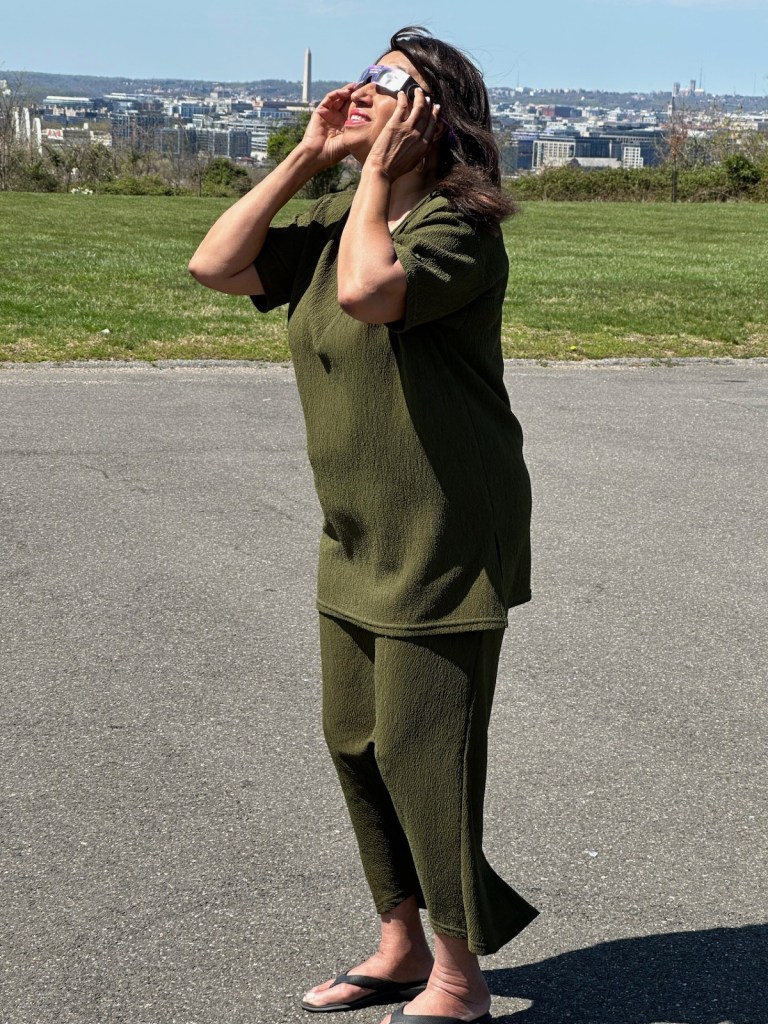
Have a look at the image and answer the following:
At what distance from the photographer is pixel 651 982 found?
300 centimetres

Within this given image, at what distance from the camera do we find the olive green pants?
8.20 feet

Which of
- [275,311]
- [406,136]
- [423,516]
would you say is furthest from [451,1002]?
[275,311]

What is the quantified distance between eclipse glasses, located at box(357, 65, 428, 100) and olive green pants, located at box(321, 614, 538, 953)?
977 millimetres

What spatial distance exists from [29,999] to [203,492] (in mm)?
4140

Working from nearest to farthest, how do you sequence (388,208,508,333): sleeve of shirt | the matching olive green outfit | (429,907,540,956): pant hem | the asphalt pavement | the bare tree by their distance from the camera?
(388,208,508,333): sleeve of shirt → the matching olive green outfit → (429,907,540,956): pant hem → the asphalt pavement → the bare tree

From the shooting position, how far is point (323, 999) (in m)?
2.87

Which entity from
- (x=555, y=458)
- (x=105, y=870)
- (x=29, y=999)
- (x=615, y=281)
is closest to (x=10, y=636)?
(x=105, y=870)

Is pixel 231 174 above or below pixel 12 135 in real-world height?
below

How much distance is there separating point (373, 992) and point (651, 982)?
2.07 ft

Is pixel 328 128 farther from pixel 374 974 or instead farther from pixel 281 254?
pixel 374 974

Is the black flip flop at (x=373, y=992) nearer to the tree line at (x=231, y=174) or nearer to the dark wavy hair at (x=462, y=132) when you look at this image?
the dark wavy hair at (x=462, y=132)

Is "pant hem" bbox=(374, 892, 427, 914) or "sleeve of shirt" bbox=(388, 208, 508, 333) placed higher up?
"sleeve of shirt" bbox=(388, 208, 508, 333)

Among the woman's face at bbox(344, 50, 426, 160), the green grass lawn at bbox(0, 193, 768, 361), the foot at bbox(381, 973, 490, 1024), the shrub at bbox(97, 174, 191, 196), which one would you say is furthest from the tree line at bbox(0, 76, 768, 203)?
the foot at bbox(381, 973, 490, 1024)

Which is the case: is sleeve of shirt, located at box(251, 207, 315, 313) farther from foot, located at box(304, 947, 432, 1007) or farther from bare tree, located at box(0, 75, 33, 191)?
bare tree, located at box(0, 75, 33, 191)
